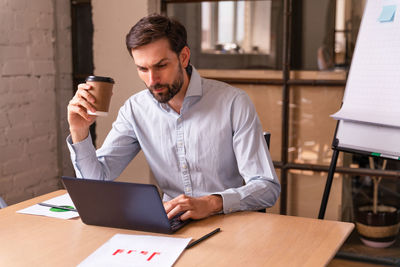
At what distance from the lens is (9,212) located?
1.52 meters

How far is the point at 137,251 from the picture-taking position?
1.17 metres

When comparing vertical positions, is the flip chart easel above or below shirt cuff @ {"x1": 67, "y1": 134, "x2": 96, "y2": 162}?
above

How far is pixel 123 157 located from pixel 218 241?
30.0 inches

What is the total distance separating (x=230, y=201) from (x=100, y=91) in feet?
1.60

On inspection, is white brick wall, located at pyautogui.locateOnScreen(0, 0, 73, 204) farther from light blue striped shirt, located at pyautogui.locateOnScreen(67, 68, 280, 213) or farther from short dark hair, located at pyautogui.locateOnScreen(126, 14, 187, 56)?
short dark hair, located at pyautogui.locateOnScreen(126, 14, 187, 56)

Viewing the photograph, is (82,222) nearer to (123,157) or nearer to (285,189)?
(123,157)

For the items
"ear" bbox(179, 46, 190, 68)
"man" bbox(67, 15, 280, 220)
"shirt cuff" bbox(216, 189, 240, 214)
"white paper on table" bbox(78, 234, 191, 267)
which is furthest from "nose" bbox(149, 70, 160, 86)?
"white paper on table" bbox(78, 234, 191, 267)

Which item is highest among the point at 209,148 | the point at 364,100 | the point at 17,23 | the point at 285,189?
the point at 17,23

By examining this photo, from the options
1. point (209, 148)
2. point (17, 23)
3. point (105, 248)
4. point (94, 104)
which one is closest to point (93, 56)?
point (17, 23)

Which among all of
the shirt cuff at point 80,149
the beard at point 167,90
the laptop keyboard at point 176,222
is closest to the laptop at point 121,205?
the laptop keyboard at point 176,222

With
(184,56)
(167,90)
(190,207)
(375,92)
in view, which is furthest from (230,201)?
(375,92)

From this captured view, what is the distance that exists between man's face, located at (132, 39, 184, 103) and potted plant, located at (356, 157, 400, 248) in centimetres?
128

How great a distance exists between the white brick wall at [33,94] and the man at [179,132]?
1107mm

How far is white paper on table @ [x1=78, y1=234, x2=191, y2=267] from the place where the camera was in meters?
1.12
